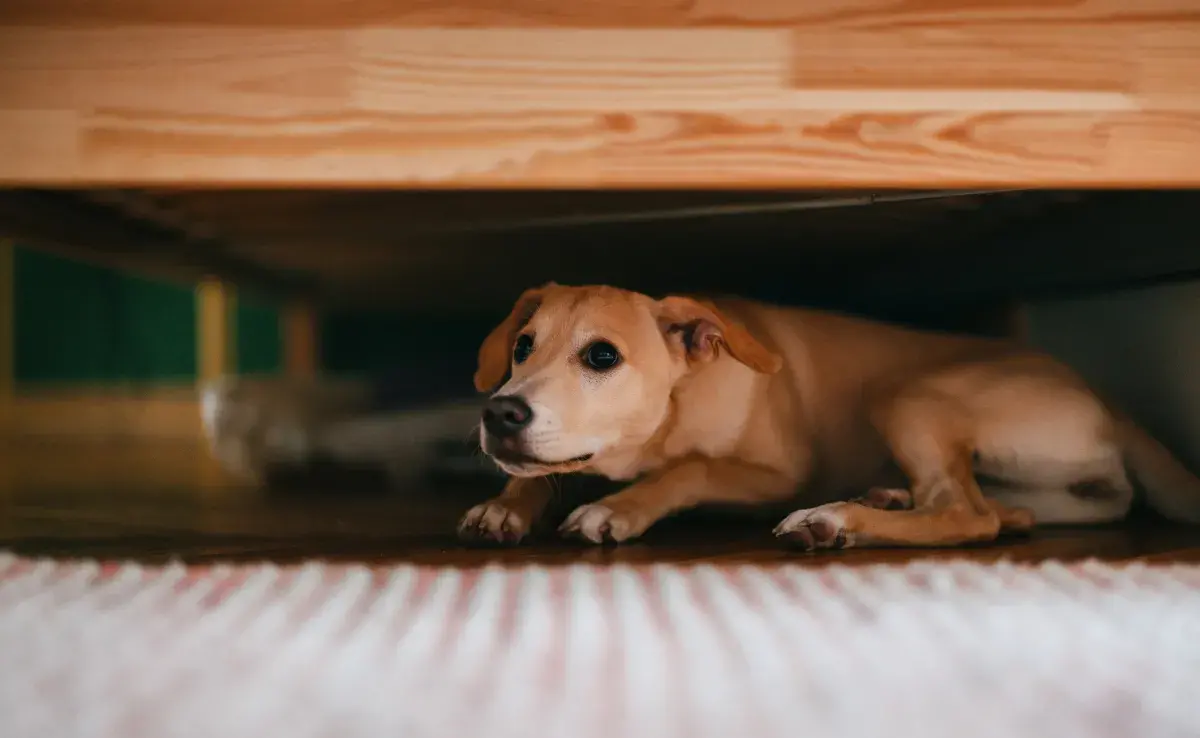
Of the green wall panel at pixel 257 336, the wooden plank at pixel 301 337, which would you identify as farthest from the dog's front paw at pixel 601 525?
the green wall panel at pixel 257 336

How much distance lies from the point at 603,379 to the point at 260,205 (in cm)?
77

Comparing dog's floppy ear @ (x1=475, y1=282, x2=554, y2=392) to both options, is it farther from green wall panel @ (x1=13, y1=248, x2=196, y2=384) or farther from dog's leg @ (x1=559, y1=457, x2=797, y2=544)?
green wall panel @ (x1=13, y1=248, x2=196, y2=384)

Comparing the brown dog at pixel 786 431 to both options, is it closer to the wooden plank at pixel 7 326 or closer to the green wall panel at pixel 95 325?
the green wall panel at pixel 95 325

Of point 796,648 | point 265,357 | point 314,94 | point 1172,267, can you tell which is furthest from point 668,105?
point 265,357

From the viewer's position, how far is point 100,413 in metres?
2.99

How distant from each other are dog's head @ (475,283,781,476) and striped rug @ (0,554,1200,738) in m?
0.23

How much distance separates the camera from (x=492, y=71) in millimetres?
950

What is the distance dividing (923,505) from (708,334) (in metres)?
0.38

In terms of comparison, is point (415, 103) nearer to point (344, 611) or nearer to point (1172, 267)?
point (344, 611)

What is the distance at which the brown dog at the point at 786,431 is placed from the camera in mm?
1166

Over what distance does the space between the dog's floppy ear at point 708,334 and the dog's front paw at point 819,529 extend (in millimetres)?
224

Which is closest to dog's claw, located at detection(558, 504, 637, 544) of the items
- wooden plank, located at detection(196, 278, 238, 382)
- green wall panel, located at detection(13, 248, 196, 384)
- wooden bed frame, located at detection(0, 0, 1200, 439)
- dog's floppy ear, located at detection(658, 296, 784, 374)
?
dog's floppy ear, located at detection(658, 296, 784, 374)

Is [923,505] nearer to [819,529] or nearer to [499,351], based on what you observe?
[819,529]

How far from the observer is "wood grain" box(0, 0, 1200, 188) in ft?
3.06
